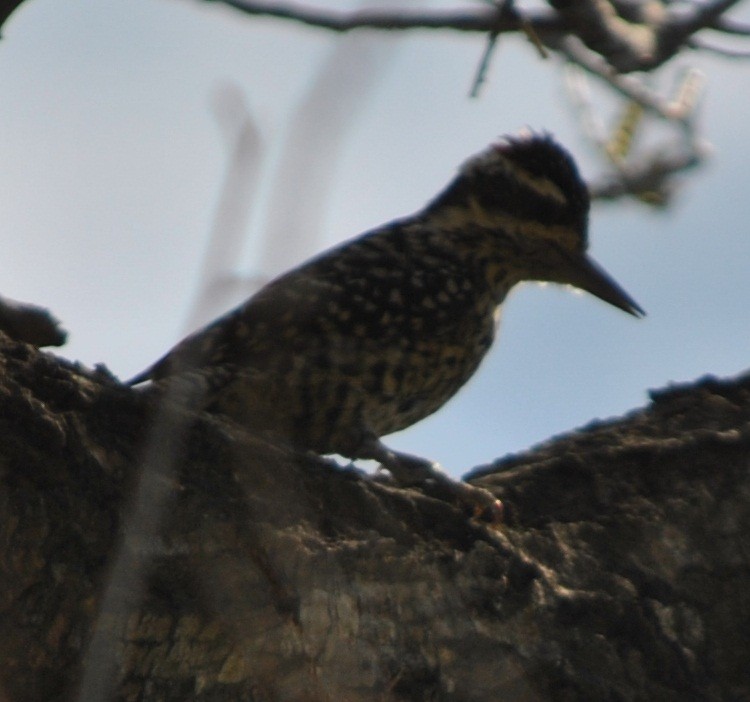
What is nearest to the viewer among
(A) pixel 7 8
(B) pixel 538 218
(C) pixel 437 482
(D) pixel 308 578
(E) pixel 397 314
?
(D) pixel 308 578

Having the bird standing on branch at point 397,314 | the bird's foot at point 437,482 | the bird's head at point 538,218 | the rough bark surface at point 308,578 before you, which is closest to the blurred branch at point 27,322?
the bird standing on branch at point 397,314

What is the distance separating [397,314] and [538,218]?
2.43 ft

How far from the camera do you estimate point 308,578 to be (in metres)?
2.58

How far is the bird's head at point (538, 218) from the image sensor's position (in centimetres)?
442

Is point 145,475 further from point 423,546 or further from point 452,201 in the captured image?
point 452,201

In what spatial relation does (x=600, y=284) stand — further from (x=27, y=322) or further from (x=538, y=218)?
(x=27, y=322)

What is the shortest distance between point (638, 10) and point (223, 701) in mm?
1698

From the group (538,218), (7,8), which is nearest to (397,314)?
(538,218)

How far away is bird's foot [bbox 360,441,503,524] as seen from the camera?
2.93m

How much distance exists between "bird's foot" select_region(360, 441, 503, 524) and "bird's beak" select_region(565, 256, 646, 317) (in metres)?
1.04

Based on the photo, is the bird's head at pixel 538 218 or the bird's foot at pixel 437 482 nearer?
the bird's foot at pixel 437 482

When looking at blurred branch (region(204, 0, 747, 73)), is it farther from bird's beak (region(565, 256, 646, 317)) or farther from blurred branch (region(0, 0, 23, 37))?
bird's beak (region(565, 256, 646, 317))

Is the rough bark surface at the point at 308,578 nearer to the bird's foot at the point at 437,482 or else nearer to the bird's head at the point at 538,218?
the bird's foot at the point at 437,482

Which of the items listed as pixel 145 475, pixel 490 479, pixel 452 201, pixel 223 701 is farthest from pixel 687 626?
pixel 452 201
